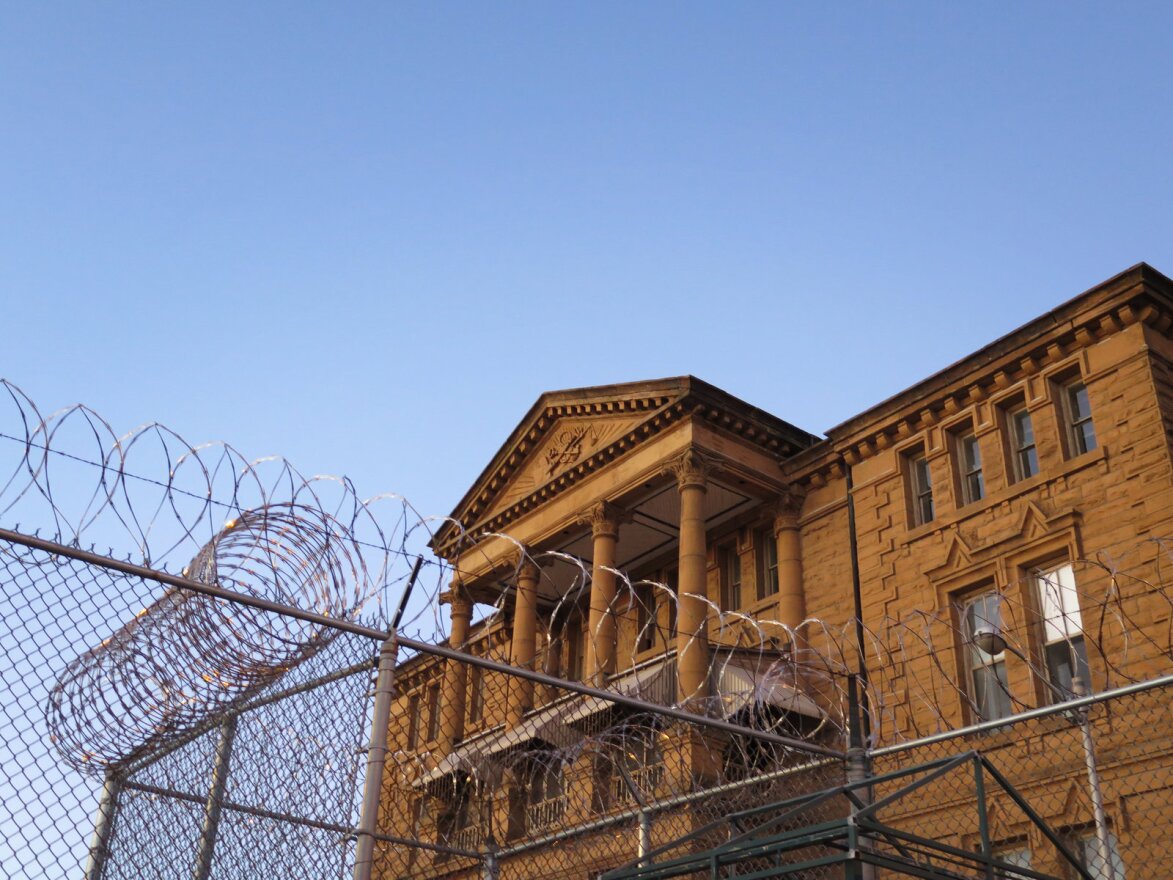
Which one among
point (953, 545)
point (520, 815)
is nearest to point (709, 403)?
point (953, 545)

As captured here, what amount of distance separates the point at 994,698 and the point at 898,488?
4.72 m

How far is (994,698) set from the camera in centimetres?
2150

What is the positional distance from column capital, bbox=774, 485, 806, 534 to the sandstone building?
51 mm

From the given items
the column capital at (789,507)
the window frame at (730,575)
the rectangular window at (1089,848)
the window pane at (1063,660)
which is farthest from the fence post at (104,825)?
the window frame at (730,575)

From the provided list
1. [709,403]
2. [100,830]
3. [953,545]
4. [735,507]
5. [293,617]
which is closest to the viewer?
[293,617]

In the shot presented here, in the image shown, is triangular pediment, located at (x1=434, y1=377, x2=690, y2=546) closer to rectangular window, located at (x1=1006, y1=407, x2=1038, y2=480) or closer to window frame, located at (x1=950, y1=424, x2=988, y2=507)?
window frame, located at (x1=950, y1=424, x2=988, y2=507)

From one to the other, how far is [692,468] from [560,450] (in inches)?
230

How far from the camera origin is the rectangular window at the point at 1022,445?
878 inches

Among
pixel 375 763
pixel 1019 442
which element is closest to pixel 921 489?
pixel 1019 442

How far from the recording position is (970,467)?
926 inches

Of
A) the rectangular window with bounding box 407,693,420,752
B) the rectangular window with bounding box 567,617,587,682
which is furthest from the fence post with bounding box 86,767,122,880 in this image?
the rectangular window with bounding box 567,617,587,682

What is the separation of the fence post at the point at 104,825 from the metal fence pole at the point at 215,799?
1.67 feet

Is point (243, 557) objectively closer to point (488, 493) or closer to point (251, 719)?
point (251, 719)

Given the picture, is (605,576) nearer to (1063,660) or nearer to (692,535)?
(692,535)
